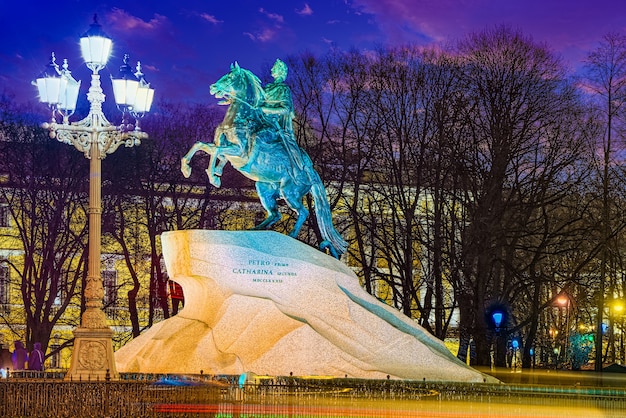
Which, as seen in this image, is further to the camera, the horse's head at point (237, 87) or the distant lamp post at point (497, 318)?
the distant lamp post at point (497, 318)

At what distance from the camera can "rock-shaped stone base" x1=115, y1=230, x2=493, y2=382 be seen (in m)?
22.1

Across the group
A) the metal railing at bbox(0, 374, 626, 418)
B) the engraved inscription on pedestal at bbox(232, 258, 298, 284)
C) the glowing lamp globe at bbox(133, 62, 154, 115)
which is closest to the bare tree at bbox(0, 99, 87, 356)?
the engraved inscription on pedestal at bbox(232, 258, 298, 284)

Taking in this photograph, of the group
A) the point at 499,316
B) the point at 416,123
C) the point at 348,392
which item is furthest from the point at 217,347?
the point at 416,123

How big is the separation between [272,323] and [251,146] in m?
3.75

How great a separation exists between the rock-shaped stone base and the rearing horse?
1587 millimetres

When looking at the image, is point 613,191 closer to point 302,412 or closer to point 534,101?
point 534,101

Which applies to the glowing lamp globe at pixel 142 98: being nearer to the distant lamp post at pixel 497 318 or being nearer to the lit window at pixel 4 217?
the distant lamp post at pixel 497 318

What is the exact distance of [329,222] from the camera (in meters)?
25.8

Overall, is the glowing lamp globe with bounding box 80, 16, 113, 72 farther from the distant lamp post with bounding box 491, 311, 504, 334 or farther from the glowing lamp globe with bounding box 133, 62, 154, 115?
the distant lamp post with bounding box 491, 311, 504, 334

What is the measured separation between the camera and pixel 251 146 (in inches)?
939

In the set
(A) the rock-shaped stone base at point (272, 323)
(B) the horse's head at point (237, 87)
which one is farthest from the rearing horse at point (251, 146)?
(A) the rock-shaped stone base at point (272, 323)

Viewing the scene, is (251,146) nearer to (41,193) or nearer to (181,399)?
(181,399)

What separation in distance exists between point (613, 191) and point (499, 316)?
11.2 metres

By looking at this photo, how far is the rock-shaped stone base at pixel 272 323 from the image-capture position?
2209cm
